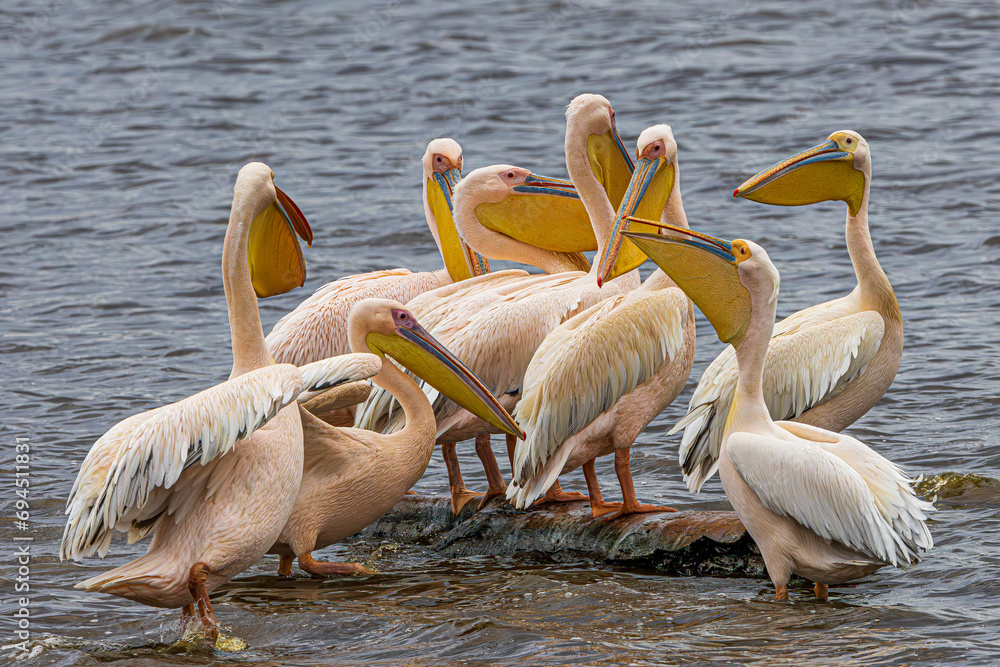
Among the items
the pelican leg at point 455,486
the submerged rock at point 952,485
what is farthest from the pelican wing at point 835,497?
the pelican leg at point 455,486

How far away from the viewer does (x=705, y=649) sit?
14.2ft

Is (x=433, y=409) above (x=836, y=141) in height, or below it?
below

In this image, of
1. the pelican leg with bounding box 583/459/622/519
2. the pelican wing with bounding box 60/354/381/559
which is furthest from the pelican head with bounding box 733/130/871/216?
the pelican wing with bounding box 60/354/381/559

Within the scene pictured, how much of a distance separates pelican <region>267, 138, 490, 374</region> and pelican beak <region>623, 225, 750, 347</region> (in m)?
1.54

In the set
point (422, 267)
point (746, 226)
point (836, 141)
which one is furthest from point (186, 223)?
point (836, 141)

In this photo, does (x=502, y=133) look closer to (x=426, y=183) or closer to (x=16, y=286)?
(x=16, y=286)

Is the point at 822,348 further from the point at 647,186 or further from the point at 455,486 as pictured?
the point at 455,486

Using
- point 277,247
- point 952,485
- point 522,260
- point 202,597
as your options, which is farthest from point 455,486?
point 952,485

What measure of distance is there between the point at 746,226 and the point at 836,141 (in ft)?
17.9

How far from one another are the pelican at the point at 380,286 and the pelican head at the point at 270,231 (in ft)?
1.37

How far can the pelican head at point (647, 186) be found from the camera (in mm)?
5660

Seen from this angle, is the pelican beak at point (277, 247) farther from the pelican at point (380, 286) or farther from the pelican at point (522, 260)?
the pelican at point (522, 260)

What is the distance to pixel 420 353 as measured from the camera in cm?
520

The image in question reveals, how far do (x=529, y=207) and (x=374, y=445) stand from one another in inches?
72.1
